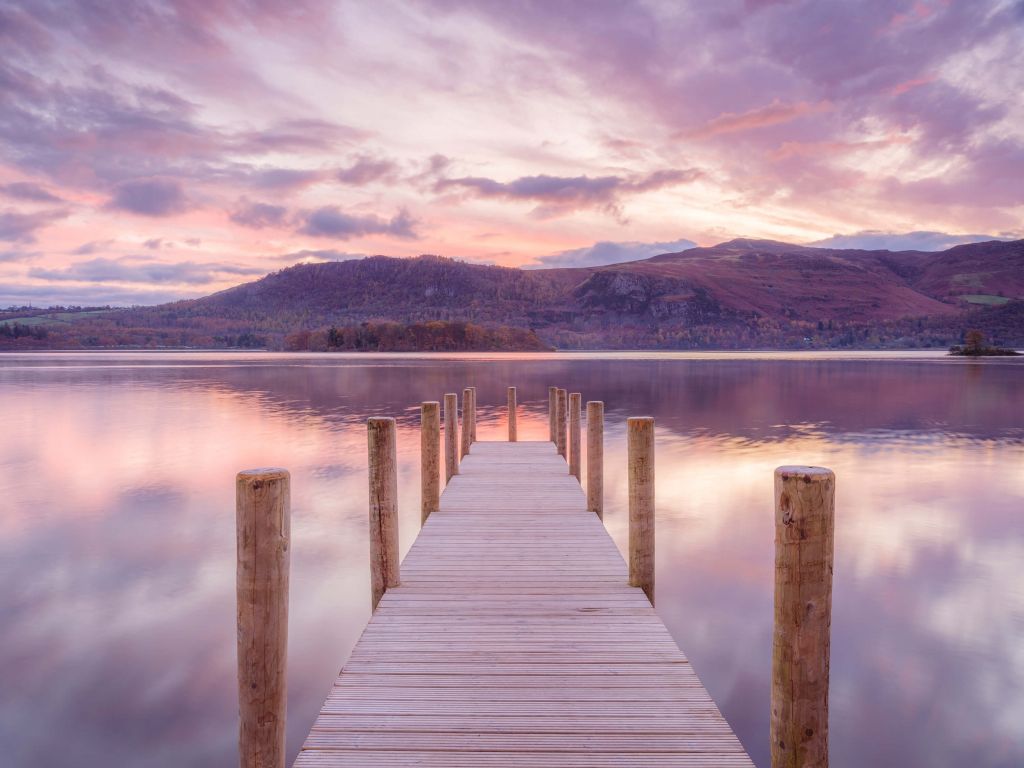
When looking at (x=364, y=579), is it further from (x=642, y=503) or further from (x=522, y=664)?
(x=522, y=664)

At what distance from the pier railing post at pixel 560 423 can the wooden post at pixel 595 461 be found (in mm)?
5135

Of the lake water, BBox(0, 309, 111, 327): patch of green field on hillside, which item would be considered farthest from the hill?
the lake water

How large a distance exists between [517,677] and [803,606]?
2058 mm

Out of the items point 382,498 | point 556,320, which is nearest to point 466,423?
point 382,498

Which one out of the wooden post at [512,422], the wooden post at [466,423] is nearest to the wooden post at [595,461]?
the wooden post at [466,423]

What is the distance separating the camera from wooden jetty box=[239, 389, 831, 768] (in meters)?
3.26

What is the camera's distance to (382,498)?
573 cm

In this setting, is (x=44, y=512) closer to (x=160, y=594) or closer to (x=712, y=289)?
(x=160, y=594)

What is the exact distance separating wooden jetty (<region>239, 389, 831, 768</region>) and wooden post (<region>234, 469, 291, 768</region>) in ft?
0.03

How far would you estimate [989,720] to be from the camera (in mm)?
5496

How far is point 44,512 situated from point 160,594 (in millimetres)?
6095

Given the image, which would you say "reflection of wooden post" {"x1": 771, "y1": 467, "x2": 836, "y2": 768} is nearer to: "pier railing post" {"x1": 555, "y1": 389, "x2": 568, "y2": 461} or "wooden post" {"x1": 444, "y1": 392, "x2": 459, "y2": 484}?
"wooden post" {"x1": 444, "y1": 392, "x2": 459, "y2": 484}

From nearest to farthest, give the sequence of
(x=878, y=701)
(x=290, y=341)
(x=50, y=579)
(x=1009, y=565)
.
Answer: (x=878, y=701) → (x=50, y=579) → (x=1009, y=565) → (x=290, y=341)

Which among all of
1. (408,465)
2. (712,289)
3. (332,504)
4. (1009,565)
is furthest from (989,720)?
(712,289)
